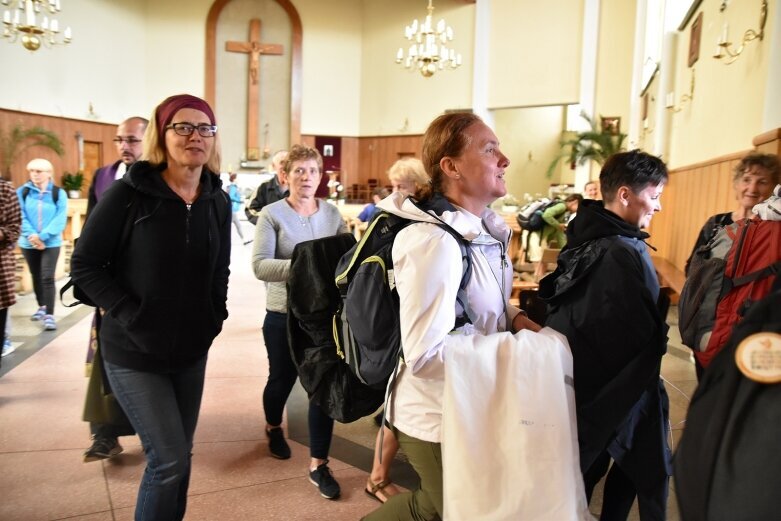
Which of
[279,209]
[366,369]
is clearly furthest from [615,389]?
[279,209]

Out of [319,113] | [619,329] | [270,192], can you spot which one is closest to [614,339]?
[619,329]

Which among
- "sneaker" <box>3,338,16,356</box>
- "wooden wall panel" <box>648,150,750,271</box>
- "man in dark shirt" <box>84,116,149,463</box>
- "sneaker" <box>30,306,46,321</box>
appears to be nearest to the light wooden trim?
"wooden wall panel" <box>648,150,750,271</box>

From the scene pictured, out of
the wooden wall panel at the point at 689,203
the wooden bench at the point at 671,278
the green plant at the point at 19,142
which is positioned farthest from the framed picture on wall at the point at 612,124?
the green plant at the point at 19,142

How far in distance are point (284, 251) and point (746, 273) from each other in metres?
2.05

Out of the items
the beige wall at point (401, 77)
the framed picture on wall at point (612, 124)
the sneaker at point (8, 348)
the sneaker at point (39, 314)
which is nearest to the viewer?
the sneaker at point (8, 348)

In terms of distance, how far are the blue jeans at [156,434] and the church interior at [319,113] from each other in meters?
0.82

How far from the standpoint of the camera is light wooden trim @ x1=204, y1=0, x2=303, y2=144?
19.2 m

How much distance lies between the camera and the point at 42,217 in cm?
573

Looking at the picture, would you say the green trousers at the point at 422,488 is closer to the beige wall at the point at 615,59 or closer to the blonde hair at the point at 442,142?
the blonde hair at the point at 442,142

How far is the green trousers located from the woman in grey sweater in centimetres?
106

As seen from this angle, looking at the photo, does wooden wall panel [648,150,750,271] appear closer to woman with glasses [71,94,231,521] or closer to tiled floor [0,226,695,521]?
tiled floor [0,226,695,521]

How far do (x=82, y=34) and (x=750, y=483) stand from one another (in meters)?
19.0

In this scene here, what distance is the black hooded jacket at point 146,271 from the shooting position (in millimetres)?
1845

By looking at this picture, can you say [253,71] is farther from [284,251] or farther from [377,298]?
[377,298]
